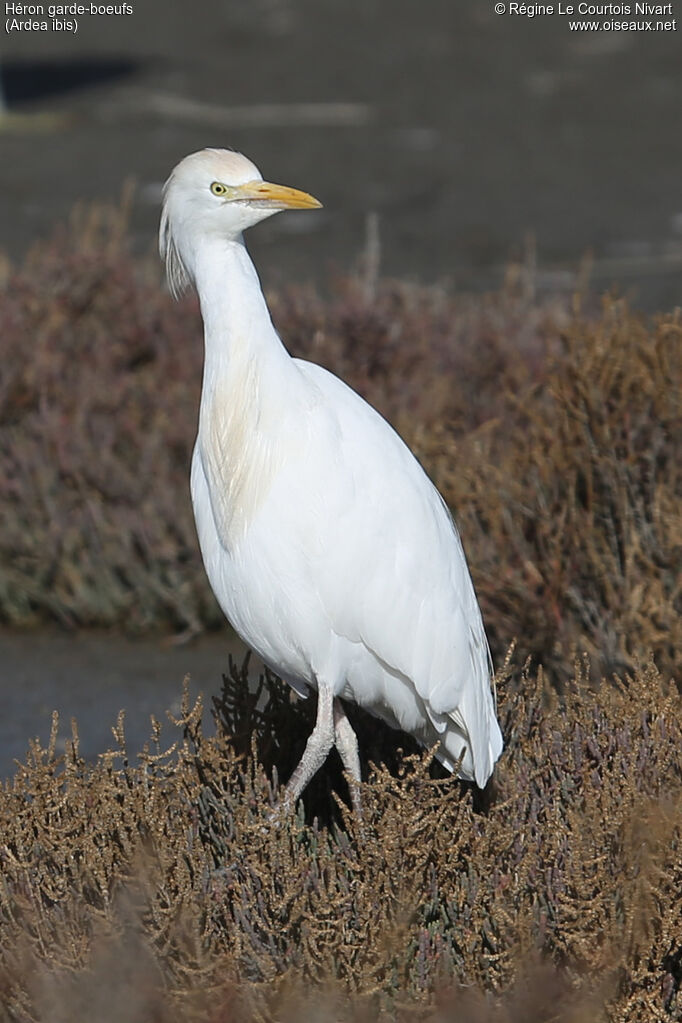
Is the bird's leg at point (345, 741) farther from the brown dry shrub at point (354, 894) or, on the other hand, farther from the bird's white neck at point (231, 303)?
the bird's white neck at point (231, 303)

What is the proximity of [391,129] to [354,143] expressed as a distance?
2.99 ft

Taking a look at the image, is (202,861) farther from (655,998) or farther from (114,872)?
(655,998)

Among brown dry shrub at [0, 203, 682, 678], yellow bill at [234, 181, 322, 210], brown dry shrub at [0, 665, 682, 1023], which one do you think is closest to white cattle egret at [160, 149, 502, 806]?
yellow bill at [234, 181, 322, 210]

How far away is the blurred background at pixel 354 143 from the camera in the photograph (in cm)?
746

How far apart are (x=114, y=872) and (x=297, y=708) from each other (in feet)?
2.76

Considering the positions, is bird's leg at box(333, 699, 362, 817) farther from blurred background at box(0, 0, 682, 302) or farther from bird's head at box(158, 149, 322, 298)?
blurred background at box(0, 0, 682, 302)

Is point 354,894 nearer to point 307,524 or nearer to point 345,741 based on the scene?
point 345,741

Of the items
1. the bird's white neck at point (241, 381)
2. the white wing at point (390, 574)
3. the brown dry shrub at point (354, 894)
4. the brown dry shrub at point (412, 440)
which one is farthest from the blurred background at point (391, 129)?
the brown dry shrub at point (354, 894)

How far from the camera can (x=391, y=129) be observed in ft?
53.1

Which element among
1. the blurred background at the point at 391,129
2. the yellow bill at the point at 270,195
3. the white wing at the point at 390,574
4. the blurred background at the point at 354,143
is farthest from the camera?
the blurred background at the point at 391,129

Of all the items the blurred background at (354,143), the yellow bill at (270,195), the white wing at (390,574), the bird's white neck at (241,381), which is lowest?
the white wing at (390,574)

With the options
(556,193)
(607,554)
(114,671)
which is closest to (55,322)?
(114,671)

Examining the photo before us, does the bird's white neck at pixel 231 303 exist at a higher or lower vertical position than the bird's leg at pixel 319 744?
higher

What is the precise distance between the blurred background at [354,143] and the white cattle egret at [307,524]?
6.25 ft
